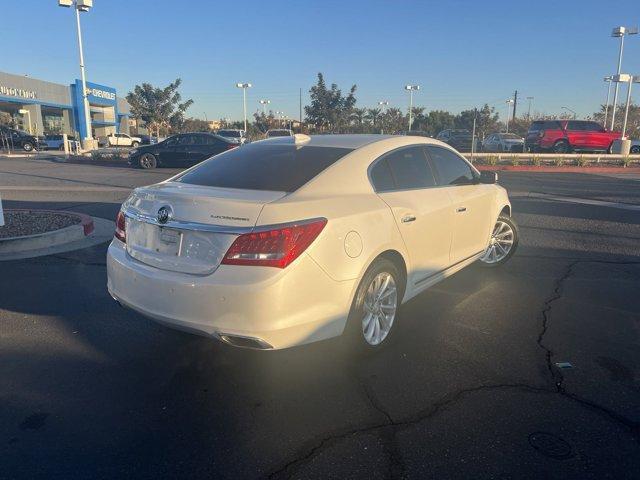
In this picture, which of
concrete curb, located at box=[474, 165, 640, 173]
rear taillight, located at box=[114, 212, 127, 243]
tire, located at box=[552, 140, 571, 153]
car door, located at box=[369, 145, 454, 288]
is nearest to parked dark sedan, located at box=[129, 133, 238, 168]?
concrete curb, located at box=[474, 165, 640, 173]

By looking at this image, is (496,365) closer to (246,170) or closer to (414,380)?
(414,380)

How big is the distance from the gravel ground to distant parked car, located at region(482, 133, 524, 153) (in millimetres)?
28359

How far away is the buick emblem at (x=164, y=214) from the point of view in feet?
10.9

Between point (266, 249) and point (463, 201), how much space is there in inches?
103

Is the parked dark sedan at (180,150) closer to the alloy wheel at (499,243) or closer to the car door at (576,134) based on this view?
the alloy wheel at (499,243)

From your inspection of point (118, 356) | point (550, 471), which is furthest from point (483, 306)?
point (118, 356)

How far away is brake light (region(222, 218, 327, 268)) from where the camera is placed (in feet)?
9.91

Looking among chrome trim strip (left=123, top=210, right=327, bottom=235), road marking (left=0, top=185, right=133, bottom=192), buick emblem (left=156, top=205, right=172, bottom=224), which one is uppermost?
buick emblem (left=156, top=205, right=172, bottom=224)

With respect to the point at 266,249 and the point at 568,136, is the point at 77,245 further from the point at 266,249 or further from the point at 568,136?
the point at 568,136

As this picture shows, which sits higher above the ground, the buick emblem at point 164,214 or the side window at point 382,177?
the side window at point 382,177

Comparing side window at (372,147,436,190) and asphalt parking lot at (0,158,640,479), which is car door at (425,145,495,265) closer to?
side window at (372,147,436,190)

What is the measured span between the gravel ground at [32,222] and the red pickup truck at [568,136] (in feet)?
84.6

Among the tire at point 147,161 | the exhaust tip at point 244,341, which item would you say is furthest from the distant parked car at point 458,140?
the exhaust tip at point 244,341

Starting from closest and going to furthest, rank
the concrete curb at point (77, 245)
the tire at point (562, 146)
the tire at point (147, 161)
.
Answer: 1. the concrete curb at point (77, 245)
2. the tire at point (147, 161)
3. the tire at point (562, 146)
